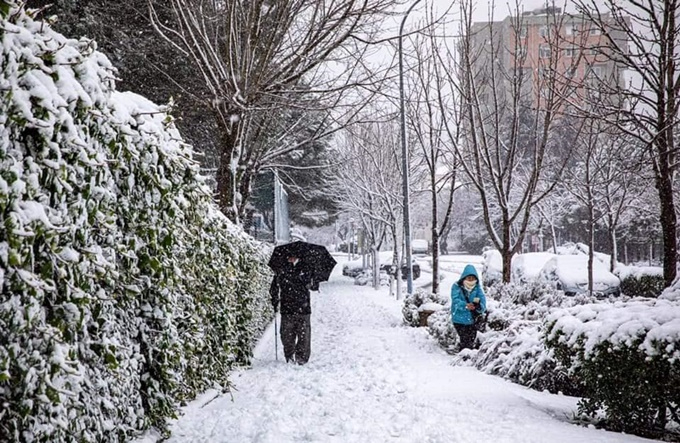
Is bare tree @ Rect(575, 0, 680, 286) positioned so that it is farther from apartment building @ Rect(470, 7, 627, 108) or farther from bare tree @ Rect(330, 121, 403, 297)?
bare tree @ Rect(330, 121, 403, 297)

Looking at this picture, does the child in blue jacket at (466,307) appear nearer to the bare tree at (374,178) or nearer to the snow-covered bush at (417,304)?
the snow-covered bush at (417,304)

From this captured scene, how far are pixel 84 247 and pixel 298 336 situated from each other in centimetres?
650

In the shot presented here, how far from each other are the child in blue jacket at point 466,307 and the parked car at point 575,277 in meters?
10.1

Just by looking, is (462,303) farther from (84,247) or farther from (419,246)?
(419,246)

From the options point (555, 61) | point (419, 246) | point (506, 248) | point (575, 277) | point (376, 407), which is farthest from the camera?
point (419, 246)

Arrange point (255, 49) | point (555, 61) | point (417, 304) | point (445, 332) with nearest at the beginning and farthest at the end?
point (255, 49), point (445, 332), point (555, 61), point (417, 304)

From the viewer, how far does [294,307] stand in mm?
8648

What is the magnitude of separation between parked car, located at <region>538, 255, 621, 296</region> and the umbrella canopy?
1169cm

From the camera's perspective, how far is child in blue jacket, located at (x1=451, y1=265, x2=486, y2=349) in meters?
9.11

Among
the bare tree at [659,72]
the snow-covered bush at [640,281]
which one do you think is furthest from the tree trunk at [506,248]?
the snow-covered bush at [640,281]

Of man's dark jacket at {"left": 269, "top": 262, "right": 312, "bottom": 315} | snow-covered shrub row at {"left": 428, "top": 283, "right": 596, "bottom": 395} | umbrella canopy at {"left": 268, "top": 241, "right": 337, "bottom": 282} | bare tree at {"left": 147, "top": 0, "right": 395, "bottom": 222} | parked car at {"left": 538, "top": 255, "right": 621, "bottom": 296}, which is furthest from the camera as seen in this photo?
parked car at {"left": 538, "top": 255, "right": 621, "bottom": 296}

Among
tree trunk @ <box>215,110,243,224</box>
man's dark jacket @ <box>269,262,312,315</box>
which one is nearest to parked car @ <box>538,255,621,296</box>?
man's dark jacket @ <box>269,262,312,315</box>

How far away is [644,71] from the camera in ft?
24.5

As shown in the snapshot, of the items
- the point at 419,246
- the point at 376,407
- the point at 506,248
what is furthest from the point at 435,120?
the point at 419,246
